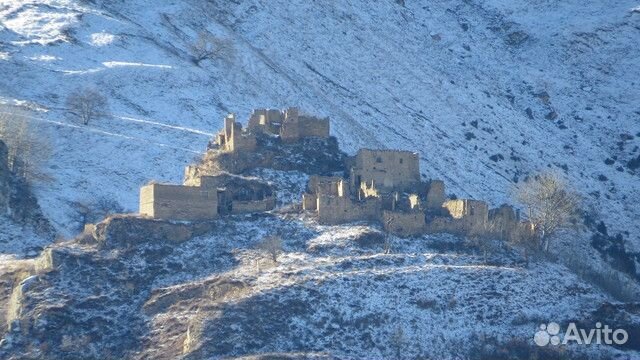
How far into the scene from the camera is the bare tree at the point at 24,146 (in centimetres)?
12469

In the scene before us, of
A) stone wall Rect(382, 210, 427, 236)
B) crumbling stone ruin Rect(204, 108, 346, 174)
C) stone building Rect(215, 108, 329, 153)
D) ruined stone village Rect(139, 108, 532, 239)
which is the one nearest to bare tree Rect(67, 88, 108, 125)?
stone building Rect(215, 108, 329, 153)

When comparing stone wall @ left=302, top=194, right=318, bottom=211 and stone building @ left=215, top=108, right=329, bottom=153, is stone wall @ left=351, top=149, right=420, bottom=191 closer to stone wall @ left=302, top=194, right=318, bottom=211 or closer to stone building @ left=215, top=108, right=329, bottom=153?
stone wall @ left=302, top=194, right=318, bottom=211

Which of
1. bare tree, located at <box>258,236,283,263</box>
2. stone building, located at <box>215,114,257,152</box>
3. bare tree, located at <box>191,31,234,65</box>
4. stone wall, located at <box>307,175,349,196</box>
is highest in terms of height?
bare tree, located at <box>191,31,234,65</box>

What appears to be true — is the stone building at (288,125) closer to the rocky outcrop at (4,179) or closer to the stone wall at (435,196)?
the stone wall at (435,196)

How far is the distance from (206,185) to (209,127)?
1175 inches

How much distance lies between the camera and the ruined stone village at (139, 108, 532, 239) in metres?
111

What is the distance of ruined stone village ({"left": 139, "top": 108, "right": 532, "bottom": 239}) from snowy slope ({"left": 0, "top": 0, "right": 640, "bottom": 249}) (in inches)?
376

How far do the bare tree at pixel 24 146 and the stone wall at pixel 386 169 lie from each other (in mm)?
22903

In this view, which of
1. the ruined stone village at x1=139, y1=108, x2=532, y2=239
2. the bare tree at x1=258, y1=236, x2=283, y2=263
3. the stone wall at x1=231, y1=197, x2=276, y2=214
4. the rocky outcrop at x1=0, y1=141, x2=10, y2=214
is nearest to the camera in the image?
the bare tree at x1=258, y1=236, x2=283, y2=263

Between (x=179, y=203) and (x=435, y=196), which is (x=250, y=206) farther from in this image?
(x=435, y=196)

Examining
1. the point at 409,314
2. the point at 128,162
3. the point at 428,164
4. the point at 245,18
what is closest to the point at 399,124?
the point at 428,164

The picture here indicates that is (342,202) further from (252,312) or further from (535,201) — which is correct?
(535,201)

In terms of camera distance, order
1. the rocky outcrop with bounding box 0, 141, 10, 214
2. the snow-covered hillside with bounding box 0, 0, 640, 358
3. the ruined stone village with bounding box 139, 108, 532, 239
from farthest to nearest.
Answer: the rocky outcrop with bounding box 0, 141, 10, 214 < the ruined stone village with bounding box 139, 108, 532, 239 < the snow-covered hillside with bounding box 0, 0, 640, 358

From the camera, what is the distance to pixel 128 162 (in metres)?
131
